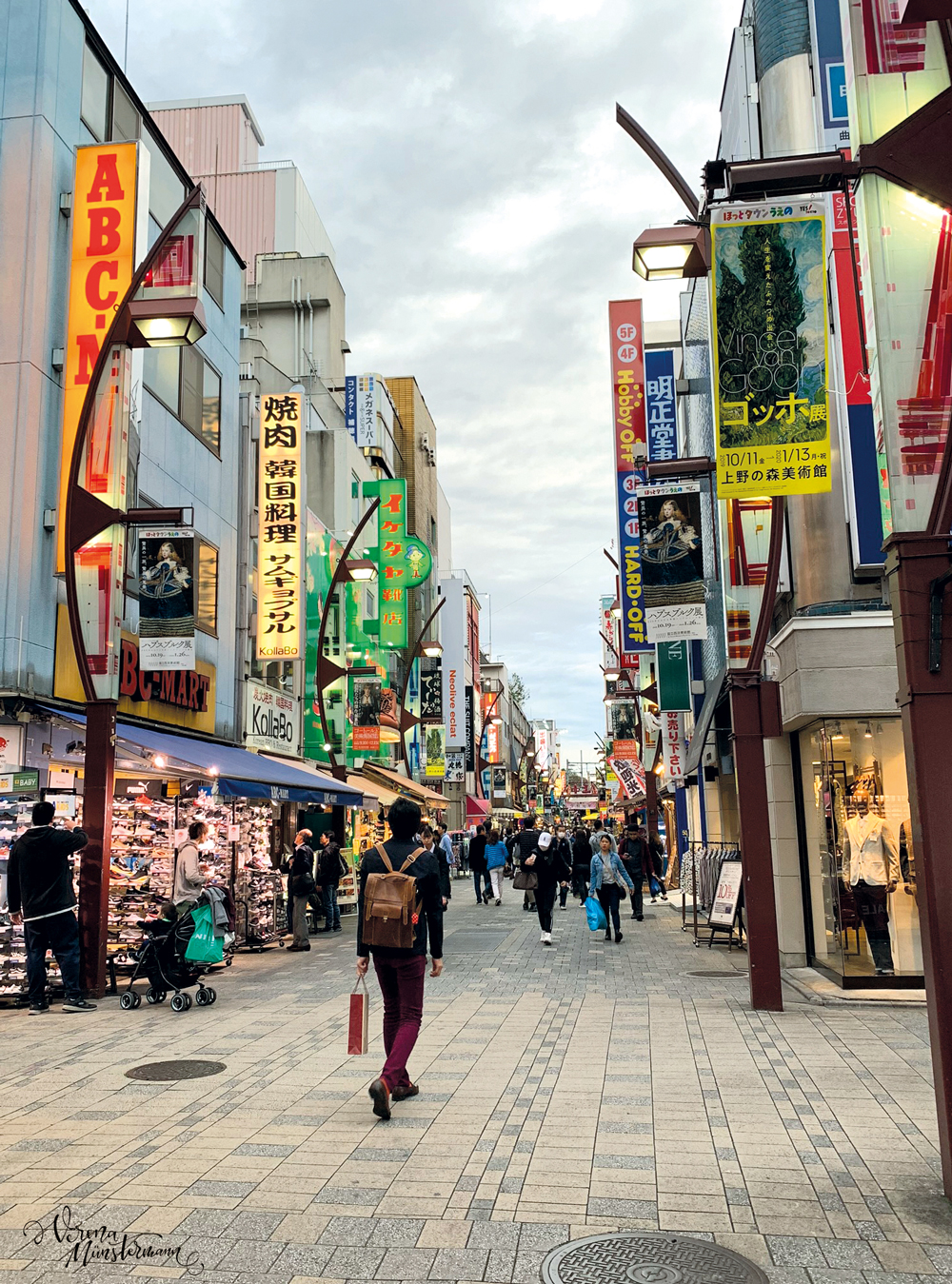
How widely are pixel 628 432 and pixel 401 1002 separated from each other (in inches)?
846

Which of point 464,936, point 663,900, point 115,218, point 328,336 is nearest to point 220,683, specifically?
point 464,936

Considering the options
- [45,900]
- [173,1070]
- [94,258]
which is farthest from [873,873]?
[94,258]

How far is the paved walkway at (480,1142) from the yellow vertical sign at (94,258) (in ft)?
26.5

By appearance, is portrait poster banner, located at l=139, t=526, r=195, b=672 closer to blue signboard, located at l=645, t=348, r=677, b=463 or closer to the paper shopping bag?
the paper shopping bag

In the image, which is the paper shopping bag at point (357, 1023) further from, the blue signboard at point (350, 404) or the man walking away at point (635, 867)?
the blue signboard at point (350, 404)

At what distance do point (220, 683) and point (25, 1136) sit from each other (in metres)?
15.1

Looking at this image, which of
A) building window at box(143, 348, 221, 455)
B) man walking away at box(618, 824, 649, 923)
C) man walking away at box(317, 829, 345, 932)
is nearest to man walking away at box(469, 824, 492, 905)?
man walking away at box(618, 824, 649, 923)

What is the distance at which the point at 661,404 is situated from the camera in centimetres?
2516

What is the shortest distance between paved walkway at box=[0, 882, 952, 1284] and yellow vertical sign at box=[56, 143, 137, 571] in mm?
8072

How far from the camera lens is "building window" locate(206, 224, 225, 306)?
70.2 ft

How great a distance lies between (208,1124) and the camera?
6.72 meters

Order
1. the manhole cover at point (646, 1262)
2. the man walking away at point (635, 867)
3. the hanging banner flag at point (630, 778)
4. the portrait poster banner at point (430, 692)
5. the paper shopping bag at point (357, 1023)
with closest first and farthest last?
1. the manhole cover at point (646, 1262)
2. the paper shopping bag at point (357, 1023)
3. the man walking away at point (635, 867)
4. the hanging banner flag at point (630, 778)
5. the portrait poster banner at point (430, 692)

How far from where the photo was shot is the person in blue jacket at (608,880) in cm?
1758

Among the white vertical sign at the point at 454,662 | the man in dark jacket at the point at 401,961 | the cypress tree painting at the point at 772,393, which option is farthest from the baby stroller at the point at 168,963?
the white vertical sign at the point at 454,662
